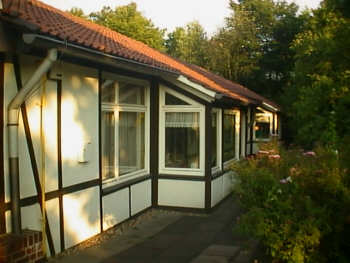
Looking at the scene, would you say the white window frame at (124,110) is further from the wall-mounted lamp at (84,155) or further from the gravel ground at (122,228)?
the wall-mounted lamp at (84,155)

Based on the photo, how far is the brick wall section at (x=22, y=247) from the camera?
4316mm

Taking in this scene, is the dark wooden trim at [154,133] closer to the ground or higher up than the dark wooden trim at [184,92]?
closer to the ground

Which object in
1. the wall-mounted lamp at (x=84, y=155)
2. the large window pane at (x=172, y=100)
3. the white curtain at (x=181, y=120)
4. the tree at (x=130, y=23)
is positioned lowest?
the wall-mounted lamp at (x=84, y=155)

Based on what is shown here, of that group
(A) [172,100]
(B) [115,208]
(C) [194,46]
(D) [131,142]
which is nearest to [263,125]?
(A) [172,100]

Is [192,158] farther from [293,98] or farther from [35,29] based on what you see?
[293,98]

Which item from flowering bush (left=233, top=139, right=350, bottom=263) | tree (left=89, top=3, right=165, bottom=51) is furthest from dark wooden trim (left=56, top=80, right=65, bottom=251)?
tree (left=89, top=3, right=165, bottom=51)

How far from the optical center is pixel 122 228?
7234 mm

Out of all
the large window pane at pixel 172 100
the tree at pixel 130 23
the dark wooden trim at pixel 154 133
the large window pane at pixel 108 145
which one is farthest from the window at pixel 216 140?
the tree at pixel 130 23

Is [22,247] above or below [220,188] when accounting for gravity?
above

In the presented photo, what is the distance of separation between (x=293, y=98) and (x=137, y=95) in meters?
14.0

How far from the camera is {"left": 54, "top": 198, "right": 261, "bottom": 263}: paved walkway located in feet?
18.2

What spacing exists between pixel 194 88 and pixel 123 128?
5.69 ft

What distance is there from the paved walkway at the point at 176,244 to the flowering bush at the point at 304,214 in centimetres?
105

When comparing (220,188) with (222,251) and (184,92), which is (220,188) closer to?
(184,92)
